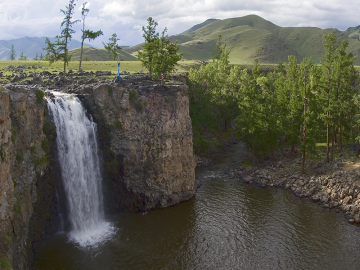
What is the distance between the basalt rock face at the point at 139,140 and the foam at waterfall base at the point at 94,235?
4.77 m

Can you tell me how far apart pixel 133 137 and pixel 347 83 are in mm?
35439

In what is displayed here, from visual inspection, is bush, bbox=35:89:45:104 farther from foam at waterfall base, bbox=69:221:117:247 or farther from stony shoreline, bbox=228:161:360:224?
stony shoreline, bbox=228:161:360:224

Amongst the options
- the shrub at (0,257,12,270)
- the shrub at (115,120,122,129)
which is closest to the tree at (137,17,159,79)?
the shrub at (115,120,122,129)

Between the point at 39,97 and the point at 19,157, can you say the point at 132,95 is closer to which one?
the point at 39,97

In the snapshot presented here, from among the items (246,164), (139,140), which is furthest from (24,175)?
(246,164)

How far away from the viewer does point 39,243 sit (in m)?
32.5

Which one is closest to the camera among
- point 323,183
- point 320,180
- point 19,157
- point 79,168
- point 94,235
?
point 19,157

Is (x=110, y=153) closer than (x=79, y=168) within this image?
No

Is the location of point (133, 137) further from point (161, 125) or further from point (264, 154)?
point (264, 154)

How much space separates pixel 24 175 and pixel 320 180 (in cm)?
3984

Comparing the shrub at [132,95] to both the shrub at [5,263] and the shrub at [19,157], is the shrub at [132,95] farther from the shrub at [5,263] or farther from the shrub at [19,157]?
the shrub at [5,263]

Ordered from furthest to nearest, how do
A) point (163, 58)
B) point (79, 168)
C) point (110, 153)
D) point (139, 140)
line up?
point (163, 58) → point (139, 140) → point (110, 153) → point (79, 168)

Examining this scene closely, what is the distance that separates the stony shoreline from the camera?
42.2m

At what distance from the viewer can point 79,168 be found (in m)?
36.8
